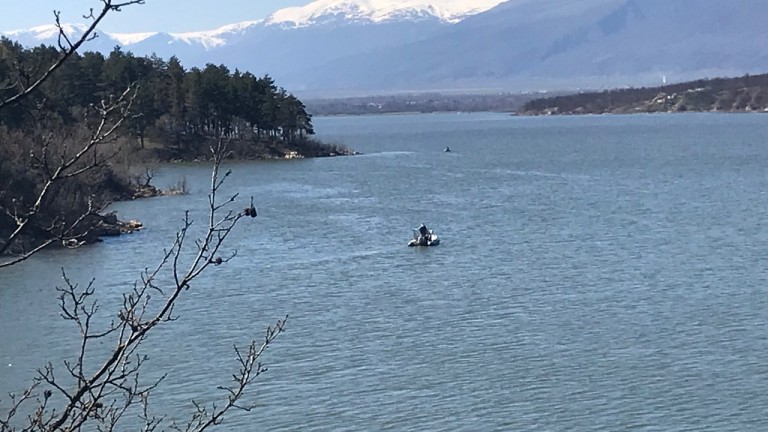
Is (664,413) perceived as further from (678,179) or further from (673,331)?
(678,179)

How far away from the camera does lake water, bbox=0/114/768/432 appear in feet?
45.8

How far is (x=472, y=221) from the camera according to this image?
100ft

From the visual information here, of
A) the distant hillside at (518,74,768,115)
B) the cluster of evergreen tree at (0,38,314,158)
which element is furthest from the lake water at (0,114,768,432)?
the distant hillside at (518,74,768,115)

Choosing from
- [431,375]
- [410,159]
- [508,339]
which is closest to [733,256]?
[508,339]

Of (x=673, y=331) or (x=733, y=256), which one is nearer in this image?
A: (x=673, y=331)

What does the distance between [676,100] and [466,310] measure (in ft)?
360

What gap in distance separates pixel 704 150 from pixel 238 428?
158 ft

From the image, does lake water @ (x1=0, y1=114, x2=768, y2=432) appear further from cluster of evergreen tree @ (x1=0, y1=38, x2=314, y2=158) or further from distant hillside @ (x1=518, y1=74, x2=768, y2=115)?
distant hillside @ (x1=518, y1=74, x2=768, y2=115)

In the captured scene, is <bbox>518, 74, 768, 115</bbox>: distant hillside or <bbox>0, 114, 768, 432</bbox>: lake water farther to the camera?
<bbox>518, 74, 768, 115</bbox>: distant hillside

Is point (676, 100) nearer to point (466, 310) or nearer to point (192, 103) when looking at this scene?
point (192, 103)

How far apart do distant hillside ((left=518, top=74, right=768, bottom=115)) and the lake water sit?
80844 millimetres

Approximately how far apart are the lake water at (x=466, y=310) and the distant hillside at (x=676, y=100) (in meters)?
80.8

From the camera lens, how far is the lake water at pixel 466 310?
45.8 feet

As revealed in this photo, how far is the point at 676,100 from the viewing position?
124 meters
